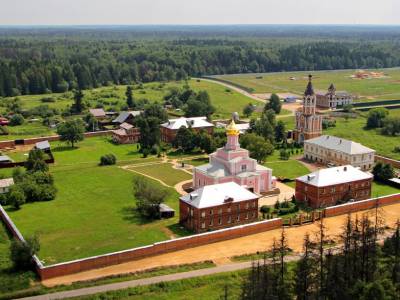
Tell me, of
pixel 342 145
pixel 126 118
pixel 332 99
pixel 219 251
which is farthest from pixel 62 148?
pixel 332 99

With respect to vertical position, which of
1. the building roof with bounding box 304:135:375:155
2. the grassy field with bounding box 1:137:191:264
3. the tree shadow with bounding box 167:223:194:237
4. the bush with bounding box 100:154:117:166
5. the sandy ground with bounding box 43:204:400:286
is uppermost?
the building roof with bounding box 304:135:375:155

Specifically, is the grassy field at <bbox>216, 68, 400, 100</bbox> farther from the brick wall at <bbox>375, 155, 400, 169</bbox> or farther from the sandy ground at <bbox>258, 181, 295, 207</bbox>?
the sandy ground at <bbox>258, 181, 295, 207</bbox>

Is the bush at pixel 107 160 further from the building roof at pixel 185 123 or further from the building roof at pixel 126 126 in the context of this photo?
the building roof at pixel 126 126

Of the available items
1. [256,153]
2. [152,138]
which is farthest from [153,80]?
[256,153]

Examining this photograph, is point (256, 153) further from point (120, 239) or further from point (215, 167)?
point (120, 239)

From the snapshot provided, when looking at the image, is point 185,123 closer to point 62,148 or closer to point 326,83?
point 62,148

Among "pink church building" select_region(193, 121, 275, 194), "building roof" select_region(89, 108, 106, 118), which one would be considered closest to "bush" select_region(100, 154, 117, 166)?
"pink church building" select_region(193, 121, 275, 194)

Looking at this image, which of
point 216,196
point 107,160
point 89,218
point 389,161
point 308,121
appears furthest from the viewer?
point 308,121
